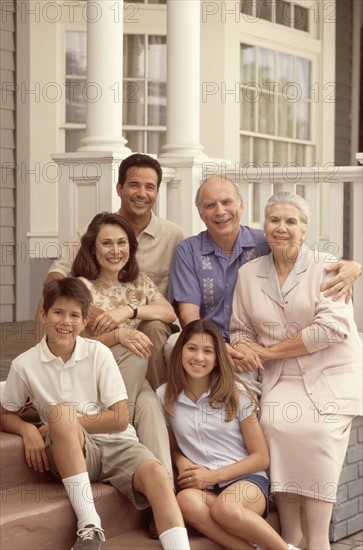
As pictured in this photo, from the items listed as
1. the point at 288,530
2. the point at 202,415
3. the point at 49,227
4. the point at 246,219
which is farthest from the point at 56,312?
the point at 49,227

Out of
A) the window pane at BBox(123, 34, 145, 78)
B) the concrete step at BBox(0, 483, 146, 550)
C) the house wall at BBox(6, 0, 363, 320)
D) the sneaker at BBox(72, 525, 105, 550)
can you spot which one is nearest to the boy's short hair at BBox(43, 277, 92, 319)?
the concrete step at BBox(0, 483, 146, 550)

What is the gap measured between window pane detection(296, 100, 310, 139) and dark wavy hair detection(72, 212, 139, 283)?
507 centimetres

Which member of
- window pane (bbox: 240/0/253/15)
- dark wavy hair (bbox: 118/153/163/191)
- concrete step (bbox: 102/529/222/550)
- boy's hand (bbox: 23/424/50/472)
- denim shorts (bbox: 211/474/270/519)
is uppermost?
window pane (bbox: 240/0/253/15)

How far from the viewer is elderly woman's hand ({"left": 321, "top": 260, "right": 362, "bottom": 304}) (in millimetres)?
4066

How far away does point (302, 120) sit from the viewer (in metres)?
8.98

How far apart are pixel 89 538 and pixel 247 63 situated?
5595mm

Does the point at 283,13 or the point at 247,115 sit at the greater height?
the point at 283,13

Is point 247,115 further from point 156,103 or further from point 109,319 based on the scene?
point 109,319

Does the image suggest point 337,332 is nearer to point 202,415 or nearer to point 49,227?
point 202,415

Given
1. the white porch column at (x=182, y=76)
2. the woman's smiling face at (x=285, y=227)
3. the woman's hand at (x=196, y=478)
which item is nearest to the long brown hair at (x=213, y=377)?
the woman's hand at (x=196, y=478)

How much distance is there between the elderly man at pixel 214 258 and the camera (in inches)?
169

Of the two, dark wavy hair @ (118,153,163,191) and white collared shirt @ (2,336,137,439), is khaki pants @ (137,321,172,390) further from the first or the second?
dark wavy hair @ (118,153,163,191)

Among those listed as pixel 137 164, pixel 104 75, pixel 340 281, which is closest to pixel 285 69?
pixel 104 75

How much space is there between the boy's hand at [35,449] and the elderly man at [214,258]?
87 cm
